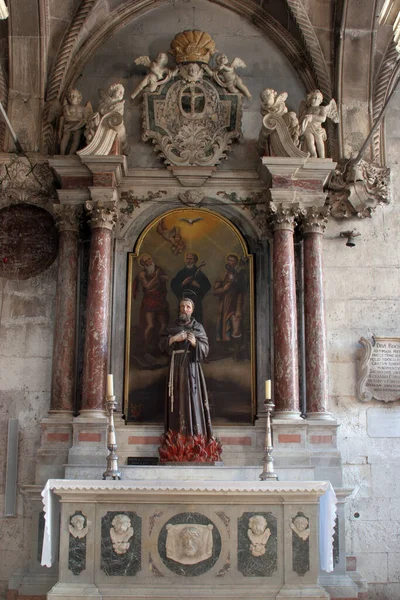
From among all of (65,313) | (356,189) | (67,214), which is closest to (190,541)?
(65,313)

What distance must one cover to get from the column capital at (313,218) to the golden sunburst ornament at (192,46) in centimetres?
240

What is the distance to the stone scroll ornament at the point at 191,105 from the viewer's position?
1073 cm

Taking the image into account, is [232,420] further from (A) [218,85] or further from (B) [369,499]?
(A) [218,85]

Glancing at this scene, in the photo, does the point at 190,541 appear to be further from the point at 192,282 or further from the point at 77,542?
the point at 192,282

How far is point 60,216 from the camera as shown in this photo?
33.9 feet

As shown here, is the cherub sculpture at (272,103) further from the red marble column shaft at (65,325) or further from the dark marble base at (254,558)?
the dark marble base at (254,558)

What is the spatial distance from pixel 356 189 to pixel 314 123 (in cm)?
97

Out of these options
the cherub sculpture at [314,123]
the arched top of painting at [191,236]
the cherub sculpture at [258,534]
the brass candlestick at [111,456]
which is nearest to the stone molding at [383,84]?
the cherub sculpture at [314,123]

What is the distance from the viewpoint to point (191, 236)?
10.7 metres

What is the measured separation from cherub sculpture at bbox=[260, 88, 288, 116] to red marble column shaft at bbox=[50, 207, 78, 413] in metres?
2.71

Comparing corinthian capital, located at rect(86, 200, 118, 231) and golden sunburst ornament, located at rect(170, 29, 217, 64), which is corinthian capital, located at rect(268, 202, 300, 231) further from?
golden sunburst ornament, located at rect(170, 29, 217, 64)

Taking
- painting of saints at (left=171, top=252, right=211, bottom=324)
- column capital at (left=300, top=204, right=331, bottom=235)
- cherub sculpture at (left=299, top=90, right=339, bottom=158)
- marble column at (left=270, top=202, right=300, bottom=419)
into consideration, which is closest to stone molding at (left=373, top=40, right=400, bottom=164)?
cherub sculpture at (left=299, top=90, right=339, bottom=158)

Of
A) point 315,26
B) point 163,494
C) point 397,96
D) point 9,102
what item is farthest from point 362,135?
point 163,494

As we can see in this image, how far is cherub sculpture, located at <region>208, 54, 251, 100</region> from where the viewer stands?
1080 cm
